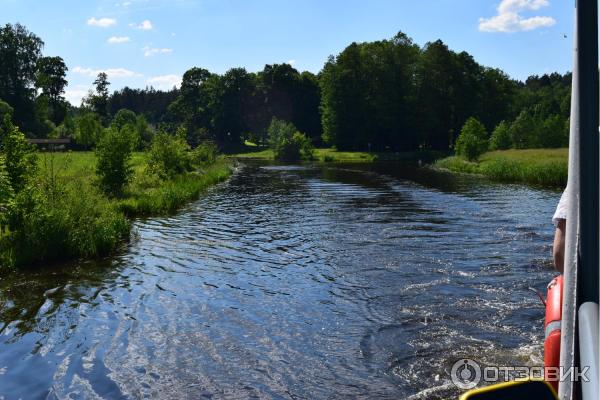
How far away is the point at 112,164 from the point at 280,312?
18.8 meters

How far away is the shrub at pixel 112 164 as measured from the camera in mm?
26469

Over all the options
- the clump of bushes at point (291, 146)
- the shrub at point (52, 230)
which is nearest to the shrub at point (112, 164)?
the shrub at point (52, 230)

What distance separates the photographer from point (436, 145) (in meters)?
92.4

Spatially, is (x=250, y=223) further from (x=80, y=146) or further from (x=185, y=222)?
(x=80, y=146)

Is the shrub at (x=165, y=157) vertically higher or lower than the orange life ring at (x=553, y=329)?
higher

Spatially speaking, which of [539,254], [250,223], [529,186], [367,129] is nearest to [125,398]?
[539,254]

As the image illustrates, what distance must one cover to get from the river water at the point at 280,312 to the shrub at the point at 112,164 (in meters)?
7.28

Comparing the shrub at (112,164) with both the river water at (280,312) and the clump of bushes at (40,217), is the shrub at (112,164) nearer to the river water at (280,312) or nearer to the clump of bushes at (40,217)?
the river water at (280,312)

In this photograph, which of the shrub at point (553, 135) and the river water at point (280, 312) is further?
the shrub at point (553, 135)

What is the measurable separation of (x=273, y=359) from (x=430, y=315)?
139 inches

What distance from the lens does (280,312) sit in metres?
11.0

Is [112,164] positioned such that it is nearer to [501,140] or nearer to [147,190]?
[147,190]

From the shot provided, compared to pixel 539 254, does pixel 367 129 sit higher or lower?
higher

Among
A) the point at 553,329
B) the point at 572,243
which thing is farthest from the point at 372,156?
the point at 572,243
